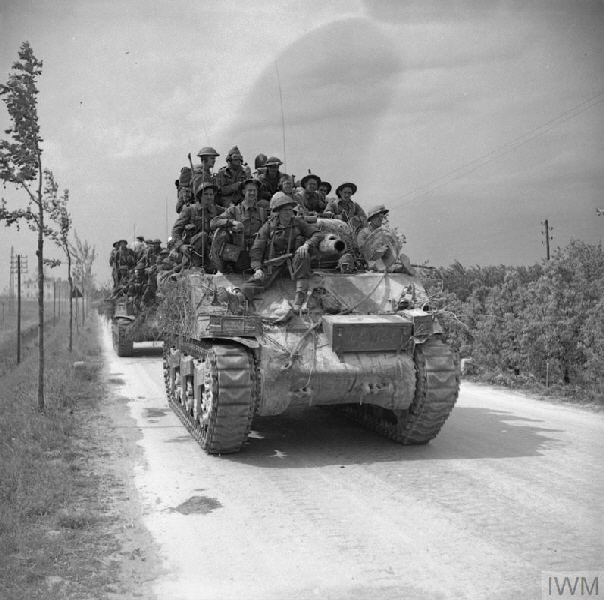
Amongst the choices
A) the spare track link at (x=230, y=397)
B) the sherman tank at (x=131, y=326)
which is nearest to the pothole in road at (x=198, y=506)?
the spare track link at (x=230, y=397)

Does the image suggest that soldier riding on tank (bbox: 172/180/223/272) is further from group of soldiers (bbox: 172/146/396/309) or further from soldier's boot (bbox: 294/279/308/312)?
soldier's boot (bbox: 294/279/308/312)

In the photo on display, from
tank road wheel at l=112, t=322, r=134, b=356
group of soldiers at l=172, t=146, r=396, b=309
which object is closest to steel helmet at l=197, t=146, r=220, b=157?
group of soldiers at l=172, t=146, r=396, b=309

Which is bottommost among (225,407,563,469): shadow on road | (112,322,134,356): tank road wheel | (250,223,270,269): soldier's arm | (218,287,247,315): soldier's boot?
(225,407,563,469): shadow on road

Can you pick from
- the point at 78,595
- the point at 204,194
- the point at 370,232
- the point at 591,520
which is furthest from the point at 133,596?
the point at 204,194

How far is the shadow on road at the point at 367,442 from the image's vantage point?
8.60 meters

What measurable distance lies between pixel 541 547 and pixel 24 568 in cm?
360

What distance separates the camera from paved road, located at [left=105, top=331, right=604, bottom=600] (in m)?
5.00

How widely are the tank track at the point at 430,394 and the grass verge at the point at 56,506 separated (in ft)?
11.0

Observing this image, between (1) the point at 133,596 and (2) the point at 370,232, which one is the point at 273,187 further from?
(1) the point at 133,596

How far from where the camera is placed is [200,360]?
9500 millimetres

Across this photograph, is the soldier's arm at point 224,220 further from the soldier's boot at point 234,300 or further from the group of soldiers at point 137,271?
the group of soldiers at point 137,271

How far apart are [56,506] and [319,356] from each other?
3.22 meters

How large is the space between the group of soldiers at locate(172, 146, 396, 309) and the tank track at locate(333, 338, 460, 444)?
5.54ft

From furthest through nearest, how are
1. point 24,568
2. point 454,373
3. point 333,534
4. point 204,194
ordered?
point 204,194 → point 454,373 → point 333,534 → point 24,568
